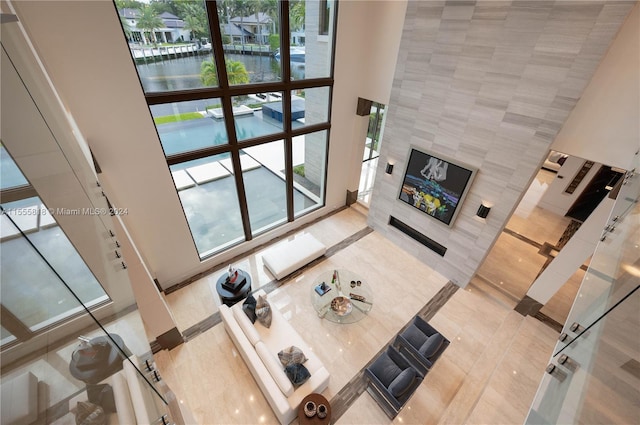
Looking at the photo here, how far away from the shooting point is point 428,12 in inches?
176

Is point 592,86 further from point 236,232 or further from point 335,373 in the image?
point 236,232

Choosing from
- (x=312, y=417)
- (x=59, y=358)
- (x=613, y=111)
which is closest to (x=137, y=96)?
(x=59, y=358)

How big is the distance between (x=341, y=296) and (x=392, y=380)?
1.64 meters

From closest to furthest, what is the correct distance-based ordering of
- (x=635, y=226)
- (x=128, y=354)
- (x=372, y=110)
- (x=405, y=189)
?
(x=128, y=354), (x=635, y=226), (x=405, y=189), (x=372, y=110)

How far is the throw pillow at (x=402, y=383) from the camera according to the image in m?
3.54

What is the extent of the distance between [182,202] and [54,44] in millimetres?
2661

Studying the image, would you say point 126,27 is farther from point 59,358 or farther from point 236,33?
point 59,358

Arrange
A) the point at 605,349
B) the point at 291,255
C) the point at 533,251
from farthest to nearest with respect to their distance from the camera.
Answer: the point at 533,251 < the point at 291,255 < the point at 605,349

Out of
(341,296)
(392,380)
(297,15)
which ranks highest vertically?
(297,15)

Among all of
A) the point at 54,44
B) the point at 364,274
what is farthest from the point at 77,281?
the point at 364,274

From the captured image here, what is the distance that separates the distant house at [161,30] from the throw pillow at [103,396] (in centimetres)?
408

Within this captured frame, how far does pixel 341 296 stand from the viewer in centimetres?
→ 508

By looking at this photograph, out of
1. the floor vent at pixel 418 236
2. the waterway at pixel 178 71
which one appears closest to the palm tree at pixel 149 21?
Result: the waterway at pixel 178 71

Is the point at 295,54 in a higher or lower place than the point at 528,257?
higher
